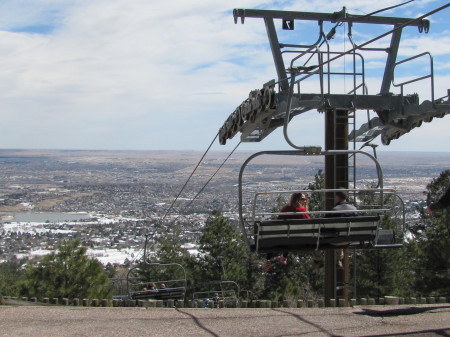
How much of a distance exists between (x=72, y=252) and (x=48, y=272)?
148 cm

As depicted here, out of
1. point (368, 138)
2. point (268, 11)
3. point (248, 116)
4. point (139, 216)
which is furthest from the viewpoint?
point (139, 216)

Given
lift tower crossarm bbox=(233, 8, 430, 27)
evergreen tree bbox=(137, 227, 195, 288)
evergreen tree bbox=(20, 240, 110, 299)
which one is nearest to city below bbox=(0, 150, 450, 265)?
evergreen tree bbox=(137, 227, 195, 288)

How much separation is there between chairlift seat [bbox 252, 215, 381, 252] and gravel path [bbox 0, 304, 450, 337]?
2.71ft

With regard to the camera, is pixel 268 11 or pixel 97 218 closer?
pixel 268 11

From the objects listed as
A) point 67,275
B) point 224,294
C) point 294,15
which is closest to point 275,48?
point 294,15

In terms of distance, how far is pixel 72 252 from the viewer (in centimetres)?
3002

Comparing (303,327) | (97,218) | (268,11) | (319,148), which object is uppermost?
(268,11)

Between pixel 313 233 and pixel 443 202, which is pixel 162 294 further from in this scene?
pixel 443 202

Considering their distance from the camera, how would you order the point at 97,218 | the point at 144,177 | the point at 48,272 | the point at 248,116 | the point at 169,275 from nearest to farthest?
the point at 248,116, the point at 48,272, the point at 169,275, the point at 97,218, the point at 144,177

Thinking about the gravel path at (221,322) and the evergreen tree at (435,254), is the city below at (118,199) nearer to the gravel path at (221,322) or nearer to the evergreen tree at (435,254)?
the evergreen tree at (435,254)

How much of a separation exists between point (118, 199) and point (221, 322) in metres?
128

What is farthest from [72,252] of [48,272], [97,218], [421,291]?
[97,218]

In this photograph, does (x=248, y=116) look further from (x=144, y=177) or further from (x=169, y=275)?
(x=144, y=177)

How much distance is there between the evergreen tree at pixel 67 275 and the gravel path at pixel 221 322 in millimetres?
22865
